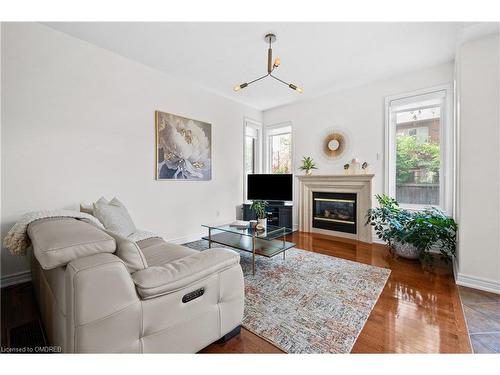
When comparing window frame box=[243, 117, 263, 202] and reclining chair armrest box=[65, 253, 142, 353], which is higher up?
window frame box=[243, 117, 263, 202]

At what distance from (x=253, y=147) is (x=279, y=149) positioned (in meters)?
0.62

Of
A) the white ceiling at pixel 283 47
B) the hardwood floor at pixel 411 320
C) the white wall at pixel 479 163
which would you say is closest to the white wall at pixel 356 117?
the white ceiling at pixel 283 47

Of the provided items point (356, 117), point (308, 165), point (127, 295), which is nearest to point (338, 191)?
point (308, 165)

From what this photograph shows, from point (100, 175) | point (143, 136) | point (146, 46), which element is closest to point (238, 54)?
point (146, 46)

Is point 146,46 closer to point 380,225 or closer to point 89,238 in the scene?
point 89,238

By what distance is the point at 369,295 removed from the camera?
7.04 ft

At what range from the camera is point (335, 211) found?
14.6 feet

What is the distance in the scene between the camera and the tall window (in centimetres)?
525

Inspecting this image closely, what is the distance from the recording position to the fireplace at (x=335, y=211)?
166 inches

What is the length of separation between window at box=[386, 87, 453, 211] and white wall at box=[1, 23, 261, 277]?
3.27 m

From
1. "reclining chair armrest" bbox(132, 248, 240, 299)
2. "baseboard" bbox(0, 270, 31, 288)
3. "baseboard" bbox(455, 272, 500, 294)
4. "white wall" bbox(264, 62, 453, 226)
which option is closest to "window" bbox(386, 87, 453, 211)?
"white wall" bbox(264, 62, 453, 226)

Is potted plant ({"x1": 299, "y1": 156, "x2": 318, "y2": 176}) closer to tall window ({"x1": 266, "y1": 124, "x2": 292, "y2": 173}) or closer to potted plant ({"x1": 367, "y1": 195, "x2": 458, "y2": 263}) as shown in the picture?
tall window ({"x1": 266, "y1": 124, "x2": 292, "y2": 173})

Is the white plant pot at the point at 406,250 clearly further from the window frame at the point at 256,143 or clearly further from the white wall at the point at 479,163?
the window frame at the point at 256,143
